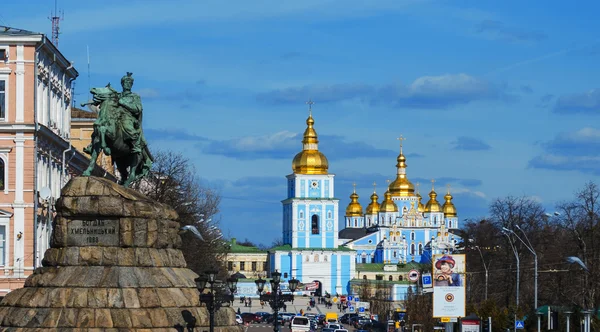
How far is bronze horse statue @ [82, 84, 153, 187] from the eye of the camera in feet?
116

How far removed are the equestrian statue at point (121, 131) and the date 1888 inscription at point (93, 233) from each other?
170 cm

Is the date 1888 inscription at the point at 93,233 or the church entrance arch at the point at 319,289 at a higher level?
the date 1888 inscription at the point at 93,233

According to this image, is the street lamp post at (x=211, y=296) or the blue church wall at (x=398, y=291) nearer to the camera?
the street lamp post at (x=211, y=296)

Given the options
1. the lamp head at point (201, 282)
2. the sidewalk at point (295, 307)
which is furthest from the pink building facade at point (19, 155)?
the sidewalk at point (295, 307)

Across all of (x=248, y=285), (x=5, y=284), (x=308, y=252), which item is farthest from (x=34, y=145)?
(x=308, y=252)

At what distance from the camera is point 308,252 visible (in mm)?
171000

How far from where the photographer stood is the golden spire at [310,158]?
170375 mm

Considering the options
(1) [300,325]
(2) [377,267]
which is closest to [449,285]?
(1) [300,325]

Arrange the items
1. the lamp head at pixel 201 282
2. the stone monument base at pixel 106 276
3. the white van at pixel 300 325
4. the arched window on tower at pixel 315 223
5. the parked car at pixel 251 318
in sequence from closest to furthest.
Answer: the stone monument base at pixel 106 276
the lamp head at pixel 201 282
the white van at pixel 300 325
the parked car at pixel 251 318
the arched window on tower at pixel 315 223

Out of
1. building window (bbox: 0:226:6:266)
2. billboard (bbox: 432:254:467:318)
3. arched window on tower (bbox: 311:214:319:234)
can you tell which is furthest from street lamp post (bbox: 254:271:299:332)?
arched window on tower (bbox: 311:214:319:234)

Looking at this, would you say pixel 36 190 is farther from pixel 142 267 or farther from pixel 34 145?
pixel 142 267

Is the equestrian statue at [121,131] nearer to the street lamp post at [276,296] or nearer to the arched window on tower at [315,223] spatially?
the street lamp post at [276,296]

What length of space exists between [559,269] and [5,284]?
1350 inches

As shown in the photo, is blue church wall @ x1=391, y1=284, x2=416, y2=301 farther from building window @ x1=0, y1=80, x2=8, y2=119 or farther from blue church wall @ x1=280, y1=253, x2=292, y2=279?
building window @ x1=0, y1=80, x2=8, y2=119
